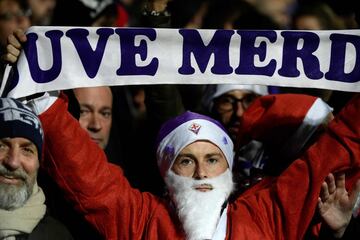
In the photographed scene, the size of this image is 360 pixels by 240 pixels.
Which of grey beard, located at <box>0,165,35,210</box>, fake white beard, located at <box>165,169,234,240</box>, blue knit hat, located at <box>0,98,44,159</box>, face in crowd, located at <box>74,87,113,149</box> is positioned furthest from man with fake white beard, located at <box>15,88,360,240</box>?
face in crowd, located at <box>74,87,113,149</box>

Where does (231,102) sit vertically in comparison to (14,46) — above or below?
below

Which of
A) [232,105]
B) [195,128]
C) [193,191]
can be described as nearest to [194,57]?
[195,128]

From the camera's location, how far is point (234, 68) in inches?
223

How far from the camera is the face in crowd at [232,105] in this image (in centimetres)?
664

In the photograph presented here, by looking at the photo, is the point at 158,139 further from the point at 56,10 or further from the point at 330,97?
the point at 56,10

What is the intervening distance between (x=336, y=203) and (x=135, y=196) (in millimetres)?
1001

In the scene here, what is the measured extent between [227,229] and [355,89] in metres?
0.95

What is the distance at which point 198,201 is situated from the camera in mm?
5621

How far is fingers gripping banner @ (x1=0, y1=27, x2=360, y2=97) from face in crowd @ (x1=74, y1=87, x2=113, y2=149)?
92 centimetres

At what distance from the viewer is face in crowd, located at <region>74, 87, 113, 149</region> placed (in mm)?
6523

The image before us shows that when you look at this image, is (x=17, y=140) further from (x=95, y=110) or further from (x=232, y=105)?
(x=232, y=105)

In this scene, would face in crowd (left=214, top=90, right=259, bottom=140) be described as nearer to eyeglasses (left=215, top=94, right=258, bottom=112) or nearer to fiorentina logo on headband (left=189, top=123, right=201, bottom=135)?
eyeglasses (left=215, top=94, right=258, bottom=112)

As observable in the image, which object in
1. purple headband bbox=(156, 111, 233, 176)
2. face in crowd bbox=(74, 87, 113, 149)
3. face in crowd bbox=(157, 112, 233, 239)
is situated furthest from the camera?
face in crowd bbox=(74, 87, 113, 149)

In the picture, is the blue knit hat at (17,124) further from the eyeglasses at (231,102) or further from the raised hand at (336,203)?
the eyeglasses at (231,102)
